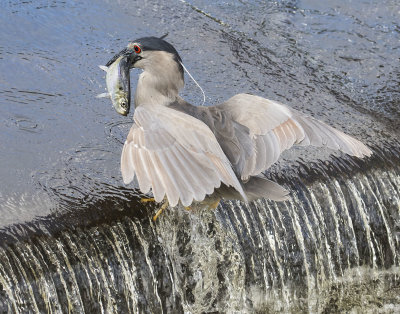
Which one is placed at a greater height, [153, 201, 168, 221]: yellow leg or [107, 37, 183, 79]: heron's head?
[107, 37, 183, 79]: heron's head

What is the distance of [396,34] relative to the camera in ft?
23.3

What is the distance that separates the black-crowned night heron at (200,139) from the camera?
3.46m

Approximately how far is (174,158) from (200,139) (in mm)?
192

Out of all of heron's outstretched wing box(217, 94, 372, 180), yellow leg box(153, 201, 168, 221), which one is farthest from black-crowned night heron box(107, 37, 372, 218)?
yellow leg box(153, 201, 168, 221)

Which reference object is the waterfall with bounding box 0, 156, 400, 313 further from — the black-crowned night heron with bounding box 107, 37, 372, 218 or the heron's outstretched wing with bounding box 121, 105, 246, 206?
the heron's outstretched wing with bounding box 121, 105, 246, 206

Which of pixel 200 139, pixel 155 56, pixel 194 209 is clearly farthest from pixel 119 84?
pixel 194 209

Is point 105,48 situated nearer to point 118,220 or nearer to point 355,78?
point 355,78

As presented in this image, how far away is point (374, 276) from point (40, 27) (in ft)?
10.8

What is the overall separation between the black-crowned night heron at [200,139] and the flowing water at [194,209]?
1.55ft

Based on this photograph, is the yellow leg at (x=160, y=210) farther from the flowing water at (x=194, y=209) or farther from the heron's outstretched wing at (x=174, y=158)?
the heron's outstretched wing at (x=174, y=158)

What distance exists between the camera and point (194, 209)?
426cm

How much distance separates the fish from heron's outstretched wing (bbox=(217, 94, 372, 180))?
1.67ft

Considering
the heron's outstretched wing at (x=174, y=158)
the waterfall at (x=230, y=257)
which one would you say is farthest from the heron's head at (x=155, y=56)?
the waterfall at (x=230, y=257)

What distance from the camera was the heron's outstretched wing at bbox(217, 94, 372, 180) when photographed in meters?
3.98
